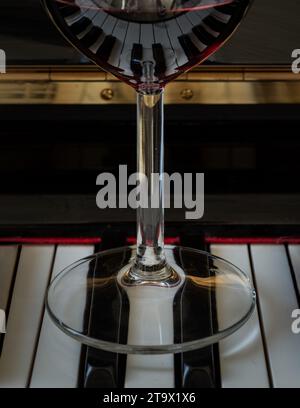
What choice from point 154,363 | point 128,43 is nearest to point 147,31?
point 128,43

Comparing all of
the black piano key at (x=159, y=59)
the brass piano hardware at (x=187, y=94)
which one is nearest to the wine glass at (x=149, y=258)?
the black piano key at (x=159, y=59)

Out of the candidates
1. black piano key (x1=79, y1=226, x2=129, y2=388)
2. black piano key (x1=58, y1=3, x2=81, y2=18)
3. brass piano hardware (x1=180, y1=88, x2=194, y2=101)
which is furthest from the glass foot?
black piano key (x1=58, y1=3, x2=81, y2=18)

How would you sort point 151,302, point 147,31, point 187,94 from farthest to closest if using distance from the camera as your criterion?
point 187,94 → point 151,302 → point 147,31

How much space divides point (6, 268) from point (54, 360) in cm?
16

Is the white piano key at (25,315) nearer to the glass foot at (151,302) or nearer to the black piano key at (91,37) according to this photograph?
the glass foot at (151,302)

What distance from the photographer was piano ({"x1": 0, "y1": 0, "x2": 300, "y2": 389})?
0.79 m

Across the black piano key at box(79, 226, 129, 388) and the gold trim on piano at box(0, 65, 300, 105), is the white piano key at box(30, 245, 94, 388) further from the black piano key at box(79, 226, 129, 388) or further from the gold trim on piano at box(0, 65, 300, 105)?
the gold trim on piano at box(0, 65, 300, 105)

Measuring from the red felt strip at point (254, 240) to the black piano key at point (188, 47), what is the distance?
0.25 metres

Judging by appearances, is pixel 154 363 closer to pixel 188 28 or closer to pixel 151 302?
pixel 151 302

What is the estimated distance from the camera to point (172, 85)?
0.81 metres

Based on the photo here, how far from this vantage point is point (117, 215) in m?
0.84

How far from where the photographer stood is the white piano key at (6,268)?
0.74 meters

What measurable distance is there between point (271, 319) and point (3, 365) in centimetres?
23

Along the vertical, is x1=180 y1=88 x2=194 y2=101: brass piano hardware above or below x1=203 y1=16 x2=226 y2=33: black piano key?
above
